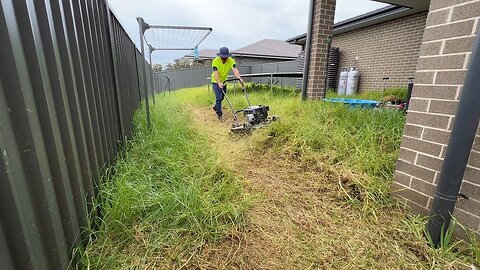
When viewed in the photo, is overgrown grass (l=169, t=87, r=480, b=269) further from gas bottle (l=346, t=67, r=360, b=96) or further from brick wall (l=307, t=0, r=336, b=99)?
gas bottle (l=346, t=67, r=360, b=96)

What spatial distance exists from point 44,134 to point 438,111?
7.67ft

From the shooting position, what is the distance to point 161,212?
172cm

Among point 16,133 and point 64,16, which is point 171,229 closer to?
point 16,133

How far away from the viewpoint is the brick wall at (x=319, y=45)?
14.0 feet

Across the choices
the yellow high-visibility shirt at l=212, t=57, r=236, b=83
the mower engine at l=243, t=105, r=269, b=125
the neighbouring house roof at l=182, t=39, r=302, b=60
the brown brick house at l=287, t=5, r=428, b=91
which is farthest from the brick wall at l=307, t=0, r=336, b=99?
the neighbouring house roof at l=182, t=39, r=302, b=60

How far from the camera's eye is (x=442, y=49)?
1576 millimetres

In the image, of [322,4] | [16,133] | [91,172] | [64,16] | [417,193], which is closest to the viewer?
[16,133]

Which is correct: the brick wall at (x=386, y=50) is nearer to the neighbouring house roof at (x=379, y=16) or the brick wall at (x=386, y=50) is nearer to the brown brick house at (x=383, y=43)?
the brown brick house at (x=383, y=43)

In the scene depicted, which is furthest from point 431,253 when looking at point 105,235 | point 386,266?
point 105,235

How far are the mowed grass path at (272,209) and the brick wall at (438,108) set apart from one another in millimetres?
220

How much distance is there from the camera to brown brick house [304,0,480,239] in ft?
4.80

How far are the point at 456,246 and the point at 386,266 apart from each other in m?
0.54

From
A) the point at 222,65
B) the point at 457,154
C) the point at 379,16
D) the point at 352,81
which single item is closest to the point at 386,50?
the point at 379,16

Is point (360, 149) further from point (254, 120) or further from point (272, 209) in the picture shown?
point (254, 120)
